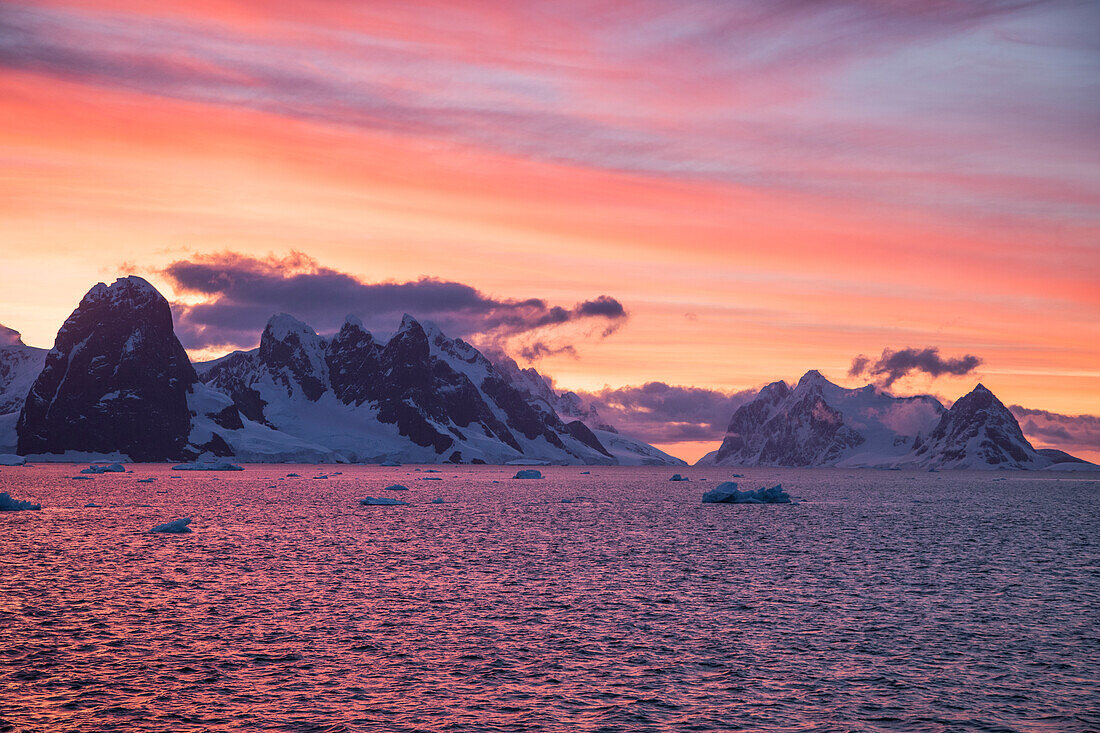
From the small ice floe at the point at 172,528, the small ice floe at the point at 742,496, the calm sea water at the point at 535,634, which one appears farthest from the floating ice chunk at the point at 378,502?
the small ice floe at the point at 172,528

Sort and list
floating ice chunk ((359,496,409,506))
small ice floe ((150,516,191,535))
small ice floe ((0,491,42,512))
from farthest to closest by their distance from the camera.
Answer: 1. floating ice chunk ((359,496,409,506))
2. small ice floe ((0,491,42,512))
3. small ice floe ((150,516,191,535))

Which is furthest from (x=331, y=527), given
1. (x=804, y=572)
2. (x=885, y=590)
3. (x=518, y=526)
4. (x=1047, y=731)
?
(x=1047, y=731)

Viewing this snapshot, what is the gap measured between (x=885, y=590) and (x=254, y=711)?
37.9 meters

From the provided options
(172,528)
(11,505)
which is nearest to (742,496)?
(172,528)

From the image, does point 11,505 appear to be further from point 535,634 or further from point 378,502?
point 535,634

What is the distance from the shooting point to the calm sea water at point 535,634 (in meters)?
27.9

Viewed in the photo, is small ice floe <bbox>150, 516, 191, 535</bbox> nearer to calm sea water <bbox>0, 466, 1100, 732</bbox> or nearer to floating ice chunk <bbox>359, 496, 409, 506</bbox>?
calm sea water <bbox>0, 466, 1100, 732</bbox>

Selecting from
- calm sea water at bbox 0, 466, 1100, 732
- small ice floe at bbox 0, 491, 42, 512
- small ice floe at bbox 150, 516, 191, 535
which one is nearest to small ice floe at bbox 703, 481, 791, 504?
calm sea water at bbox 0, 466, 1100, 732

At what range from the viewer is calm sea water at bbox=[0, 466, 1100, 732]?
27859 mm

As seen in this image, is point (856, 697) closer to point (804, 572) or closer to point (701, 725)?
point (701, 725)

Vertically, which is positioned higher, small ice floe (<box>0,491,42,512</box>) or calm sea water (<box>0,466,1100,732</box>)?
calm sea water (<box>0,466,1100,732</box>)

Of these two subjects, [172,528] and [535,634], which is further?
[172,528]

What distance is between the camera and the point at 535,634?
3919 centimetres

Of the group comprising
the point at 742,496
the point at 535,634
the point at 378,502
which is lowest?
the point at 378,502
